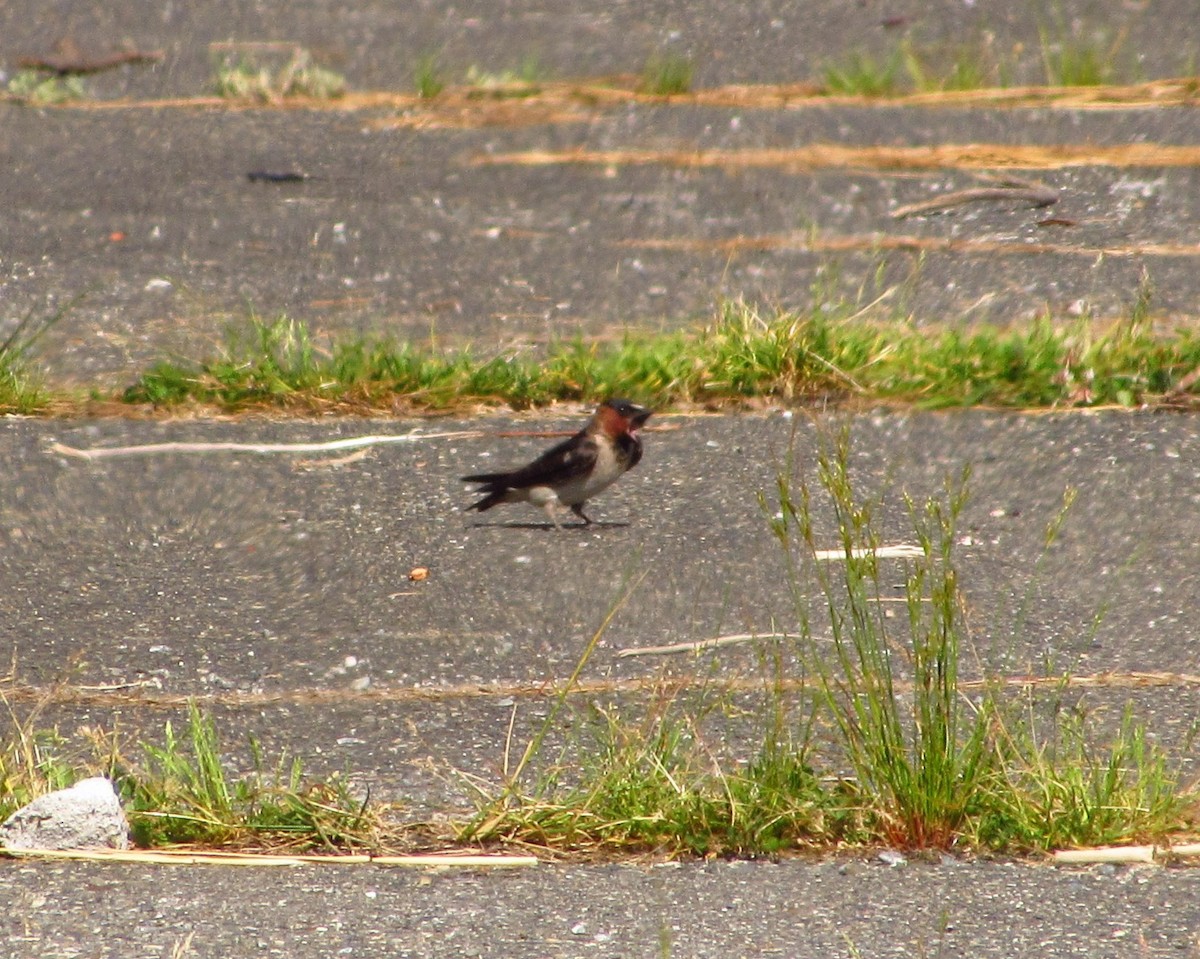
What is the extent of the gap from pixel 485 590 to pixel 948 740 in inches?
79.5

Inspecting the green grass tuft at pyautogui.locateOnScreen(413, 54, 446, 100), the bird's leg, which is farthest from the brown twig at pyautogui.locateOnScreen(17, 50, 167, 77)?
the bird's leg

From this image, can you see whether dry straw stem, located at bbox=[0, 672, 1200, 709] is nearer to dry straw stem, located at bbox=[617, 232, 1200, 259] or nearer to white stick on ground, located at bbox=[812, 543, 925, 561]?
white stick on ground, located at bbox=[812, 543, 925, 561]

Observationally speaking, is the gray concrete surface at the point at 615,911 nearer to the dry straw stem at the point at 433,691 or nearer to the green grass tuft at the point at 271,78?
the dry straw stem at the point at 433,691

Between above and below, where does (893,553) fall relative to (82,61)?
below

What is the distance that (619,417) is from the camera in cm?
599

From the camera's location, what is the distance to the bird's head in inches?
234

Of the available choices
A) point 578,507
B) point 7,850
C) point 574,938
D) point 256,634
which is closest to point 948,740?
point 574,938

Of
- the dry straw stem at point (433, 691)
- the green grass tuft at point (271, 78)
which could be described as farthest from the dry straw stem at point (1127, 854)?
the green grass tuft at point (271, 78)

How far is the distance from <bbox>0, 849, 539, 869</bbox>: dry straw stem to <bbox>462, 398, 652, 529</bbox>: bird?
2.29 m

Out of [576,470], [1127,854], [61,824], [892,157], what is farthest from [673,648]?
[892,157]

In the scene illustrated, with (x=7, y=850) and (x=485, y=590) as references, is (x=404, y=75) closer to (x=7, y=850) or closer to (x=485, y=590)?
(x=485, y=590)

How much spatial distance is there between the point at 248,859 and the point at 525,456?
3.01m

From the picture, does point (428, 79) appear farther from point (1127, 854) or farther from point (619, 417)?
point (1127, 854)

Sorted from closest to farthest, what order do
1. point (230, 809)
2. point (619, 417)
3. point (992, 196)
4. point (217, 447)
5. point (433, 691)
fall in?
point (230, 809) < point (433, 691) < point (619, 417) < point (217, 447) < point (992, 196)
